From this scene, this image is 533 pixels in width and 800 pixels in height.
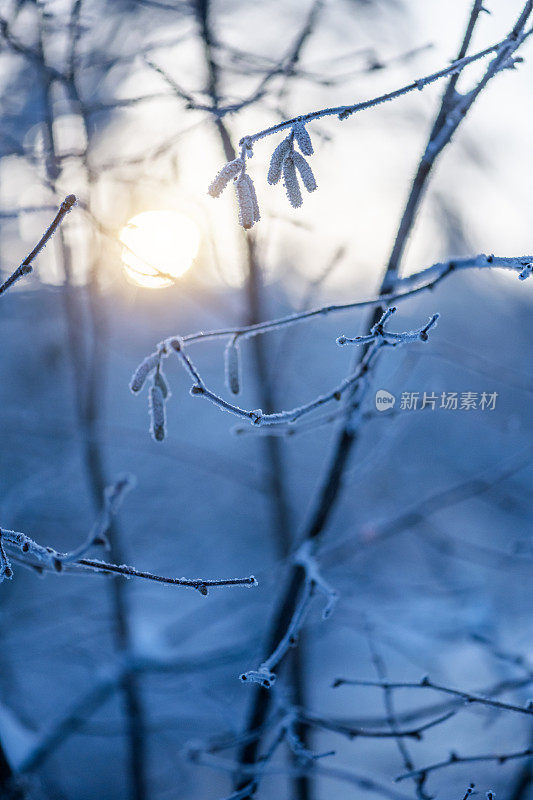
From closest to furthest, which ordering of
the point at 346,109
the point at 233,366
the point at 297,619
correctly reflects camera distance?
the point at 346,109
the point at 233,366
the point at 297,619

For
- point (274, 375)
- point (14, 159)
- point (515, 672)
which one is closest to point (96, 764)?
point (515, 672)

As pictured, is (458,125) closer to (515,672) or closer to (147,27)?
(147,27)

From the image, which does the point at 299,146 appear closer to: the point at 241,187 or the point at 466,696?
the point at 241,187

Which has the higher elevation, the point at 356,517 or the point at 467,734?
the point at 356,517

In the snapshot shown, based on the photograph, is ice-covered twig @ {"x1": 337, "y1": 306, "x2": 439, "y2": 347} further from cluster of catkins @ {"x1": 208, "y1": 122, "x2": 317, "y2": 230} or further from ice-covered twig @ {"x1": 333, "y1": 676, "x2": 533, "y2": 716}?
ice-covered twig @ {"x1": 333, "y1": 676, "x2": 533, "y2": 716}

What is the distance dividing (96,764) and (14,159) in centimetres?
414

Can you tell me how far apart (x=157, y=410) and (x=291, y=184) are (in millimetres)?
422

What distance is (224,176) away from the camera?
2.74 ft

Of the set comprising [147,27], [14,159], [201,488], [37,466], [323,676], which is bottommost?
[323,676]

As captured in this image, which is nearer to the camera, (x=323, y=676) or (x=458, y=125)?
(x=458, y=125)

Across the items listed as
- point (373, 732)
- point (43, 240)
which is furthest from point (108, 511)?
point (373, 732)

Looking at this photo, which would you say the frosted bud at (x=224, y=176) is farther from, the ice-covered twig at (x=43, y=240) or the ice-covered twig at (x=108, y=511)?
the ice-covered twig at (x=108, y=511)

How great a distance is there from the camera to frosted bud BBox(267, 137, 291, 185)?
855 mm

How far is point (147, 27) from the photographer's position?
81.1 inches
